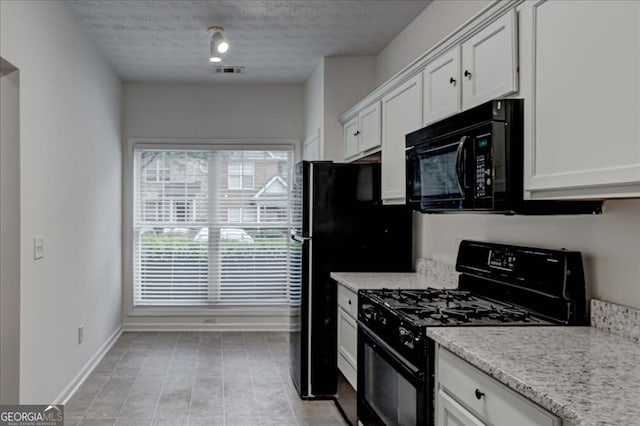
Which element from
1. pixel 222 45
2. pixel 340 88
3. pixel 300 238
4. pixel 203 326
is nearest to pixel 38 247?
pixel 300 238

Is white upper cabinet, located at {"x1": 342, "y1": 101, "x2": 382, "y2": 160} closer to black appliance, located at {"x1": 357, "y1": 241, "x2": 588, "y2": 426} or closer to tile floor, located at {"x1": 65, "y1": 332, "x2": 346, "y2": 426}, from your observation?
black appliance, located at {"x1": 357, "y1": 241, "x2": 588, "y2": 426}

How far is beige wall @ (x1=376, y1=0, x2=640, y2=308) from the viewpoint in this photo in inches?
72.2

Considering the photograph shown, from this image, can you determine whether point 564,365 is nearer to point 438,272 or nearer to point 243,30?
point 438,272

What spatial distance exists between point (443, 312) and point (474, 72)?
105 cm

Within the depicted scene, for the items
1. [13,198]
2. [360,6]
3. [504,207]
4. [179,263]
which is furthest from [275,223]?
[504,207]

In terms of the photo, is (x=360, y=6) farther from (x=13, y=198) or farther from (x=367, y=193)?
(x=13, y=198)

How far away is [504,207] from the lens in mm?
1988

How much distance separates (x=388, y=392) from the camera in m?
2.43

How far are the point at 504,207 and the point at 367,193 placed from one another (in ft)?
6.01

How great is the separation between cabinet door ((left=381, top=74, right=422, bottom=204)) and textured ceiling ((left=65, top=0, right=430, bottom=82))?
2.55 ft

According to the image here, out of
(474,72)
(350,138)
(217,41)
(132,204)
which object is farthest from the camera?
(132,204)

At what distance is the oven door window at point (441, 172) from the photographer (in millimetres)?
2229

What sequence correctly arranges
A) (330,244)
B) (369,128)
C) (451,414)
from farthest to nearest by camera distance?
(369,128)
(330,244)
(451,414)

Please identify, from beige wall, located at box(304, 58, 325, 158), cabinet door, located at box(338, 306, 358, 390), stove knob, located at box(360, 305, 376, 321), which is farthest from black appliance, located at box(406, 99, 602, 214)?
beige wall, located at box(304, 58, 325, 158)
